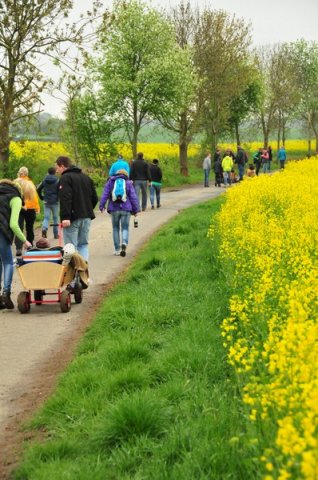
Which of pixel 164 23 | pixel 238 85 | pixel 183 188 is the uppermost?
pixel 164 23

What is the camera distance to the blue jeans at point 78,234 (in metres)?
11.4

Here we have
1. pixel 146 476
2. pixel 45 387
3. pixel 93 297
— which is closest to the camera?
pixel 146 476

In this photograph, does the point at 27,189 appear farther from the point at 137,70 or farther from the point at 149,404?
the point at 137,70

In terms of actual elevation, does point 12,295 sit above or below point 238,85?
below

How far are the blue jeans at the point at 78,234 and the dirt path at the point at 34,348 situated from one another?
0.76m

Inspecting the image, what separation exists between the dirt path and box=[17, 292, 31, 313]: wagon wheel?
0.31 feet

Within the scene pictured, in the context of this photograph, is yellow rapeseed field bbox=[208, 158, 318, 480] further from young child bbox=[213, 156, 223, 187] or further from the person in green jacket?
young child bbox=[213, 156, 223, 187]

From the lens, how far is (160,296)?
31.1ft

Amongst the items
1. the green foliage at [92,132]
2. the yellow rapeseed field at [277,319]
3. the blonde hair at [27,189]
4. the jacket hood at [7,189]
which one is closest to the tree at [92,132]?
the green foliage at [92,132]

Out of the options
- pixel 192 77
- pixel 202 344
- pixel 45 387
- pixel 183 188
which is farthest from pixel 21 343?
pixel 192 77

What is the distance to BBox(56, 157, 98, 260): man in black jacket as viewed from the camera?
11180mm

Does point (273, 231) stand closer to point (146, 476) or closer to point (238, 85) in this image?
point (146, 476)

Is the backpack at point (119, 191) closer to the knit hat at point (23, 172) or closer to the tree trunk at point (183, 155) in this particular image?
the knit hat at point (23, 172)

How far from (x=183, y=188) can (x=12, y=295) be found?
2690 cm
